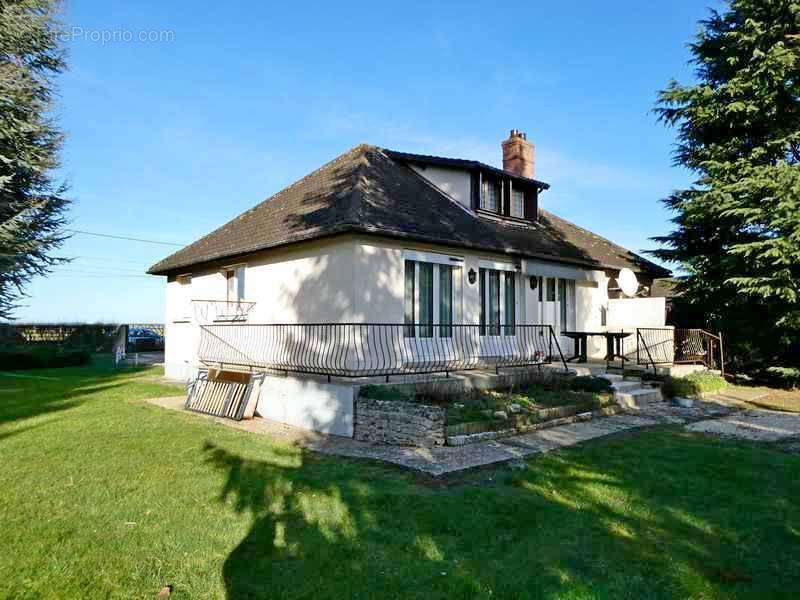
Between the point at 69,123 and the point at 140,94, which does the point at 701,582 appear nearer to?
the point at 140,94

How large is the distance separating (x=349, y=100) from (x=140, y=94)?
6.01 m

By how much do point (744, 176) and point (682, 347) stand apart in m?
5.49

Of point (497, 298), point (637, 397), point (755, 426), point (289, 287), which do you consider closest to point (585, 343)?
point (497, 298)

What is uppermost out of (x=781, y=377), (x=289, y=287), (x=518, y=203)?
(x=518, y=203)

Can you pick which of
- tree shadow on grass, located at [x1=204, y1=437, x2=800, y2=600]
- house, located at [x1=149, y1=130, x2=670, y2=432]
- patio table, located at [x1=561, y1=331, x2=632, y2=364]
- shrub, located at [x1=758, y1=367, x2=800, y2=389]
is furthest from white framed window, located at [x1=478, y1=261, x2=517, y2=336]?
shrub, located at [x1=758, y1=367, x2=800, y2=389]

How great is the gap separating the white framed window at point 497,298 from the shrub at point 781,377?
808 cm

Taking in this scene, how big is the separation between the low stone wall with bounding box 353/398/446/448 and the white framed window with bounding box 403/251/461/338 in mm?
3763

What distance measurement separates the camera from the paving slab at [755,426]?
9266 millimetres

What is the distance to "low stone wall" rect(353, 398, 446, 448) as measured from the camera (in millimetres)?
8352

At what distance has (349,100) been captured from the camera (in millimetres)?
16188

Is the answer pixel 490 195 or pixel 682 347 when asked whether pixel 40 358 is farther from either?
pixel 682 347

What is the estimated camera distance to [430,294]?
13133mm

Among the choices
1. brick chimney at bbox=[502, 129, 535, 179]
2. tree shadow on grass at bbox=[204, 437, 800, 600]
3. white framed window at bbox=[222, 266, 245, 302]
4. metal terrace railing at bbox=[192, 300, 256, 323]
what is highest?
brick chimney at bbox=[502, 129, 535, 179]

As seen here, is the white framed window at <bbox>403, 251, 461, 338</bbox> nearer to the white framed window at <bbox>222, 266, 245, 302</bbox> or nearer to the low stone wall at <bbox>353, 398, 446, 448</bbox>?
the low stone wall at <bbox>353, 398, 446, 448</bbox>
